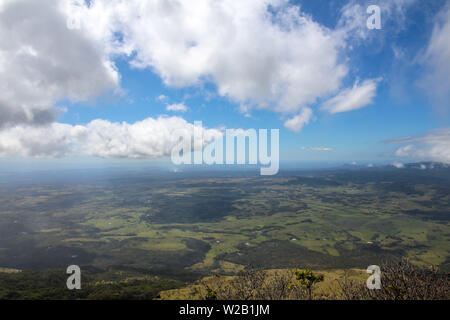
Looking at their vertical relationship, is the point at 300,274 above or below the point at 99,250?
above

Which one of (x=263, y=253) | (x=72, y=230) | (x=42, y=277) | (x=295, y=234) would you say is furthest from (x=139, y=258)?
(x=295, y=234)

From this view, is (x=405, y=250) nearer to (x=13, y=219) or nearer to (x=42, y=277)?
(x=42, y=277)

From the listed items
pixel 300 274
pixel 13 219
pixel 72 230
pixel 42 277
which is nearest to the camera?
pixel 300 274
